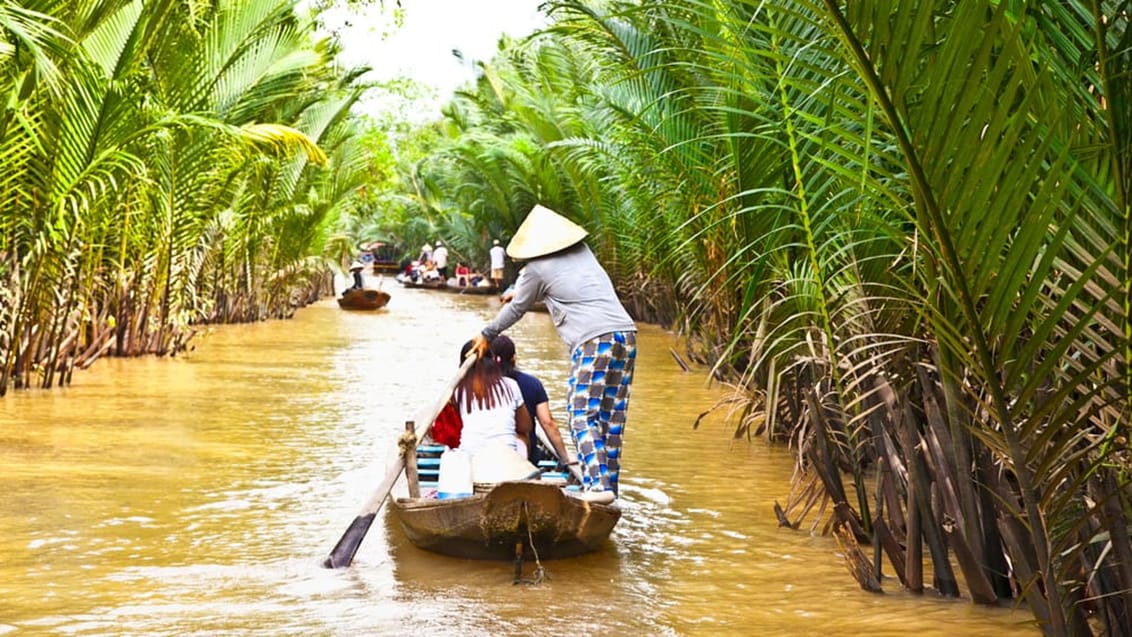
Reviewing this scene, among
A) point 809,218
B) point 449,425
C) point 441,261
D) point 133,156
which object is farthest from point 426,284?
point 809,218

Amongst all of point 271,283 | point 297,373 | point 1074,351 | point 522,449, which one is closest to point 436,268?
point 271,283

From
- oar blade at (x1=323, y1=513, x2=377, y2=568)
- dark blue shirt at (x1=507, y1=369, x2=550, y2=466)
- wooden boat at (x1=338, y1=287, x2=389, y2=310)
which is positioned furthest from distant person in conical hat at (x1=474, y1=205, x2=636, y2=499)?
wooden boat at (x1=338, y1=287, x2=389, y2=310)

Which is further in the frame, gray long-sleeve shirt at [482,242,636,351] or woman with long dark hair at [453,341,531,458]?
woman with long dark hair at [453,341,531,458]

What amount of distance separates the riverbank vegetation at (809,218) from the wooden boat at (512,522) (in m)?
1.05

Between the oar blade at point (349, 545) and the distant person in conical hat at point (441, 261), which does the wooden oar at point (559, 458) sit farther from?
the distant person in conical hat at point (441, 261)

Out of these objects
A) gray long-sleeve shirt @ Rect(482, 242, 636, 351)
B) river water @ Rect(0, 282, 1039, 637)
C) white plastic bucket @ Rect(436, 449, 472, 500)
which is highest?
gray long-sleeve shirt @ Rect(482, 242, 636, 351)

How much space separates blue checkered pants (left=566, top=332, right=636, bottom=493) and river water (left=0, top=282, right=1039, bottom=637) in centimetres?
44

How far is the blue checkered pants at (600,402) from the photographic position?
6.65 metres

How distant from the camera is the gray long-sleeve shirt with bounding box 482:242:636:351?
22.1 feet

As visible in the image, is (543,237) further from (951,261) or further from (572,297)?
(951,261)

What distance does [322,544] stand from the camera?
22.5ft

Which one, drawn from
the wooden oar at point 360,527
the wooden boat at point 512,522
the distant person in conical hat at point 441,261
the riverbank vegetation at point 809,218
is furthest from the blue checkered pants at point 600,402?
the distant person in conical hat at point 441,261

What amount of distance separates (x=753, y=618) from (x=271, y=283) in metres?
Answer: 20.2

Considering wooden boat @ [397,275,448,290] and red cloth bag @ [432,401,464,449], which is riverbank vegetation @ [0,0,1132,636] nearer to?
red cloth bag @ [432,401,464,449]
